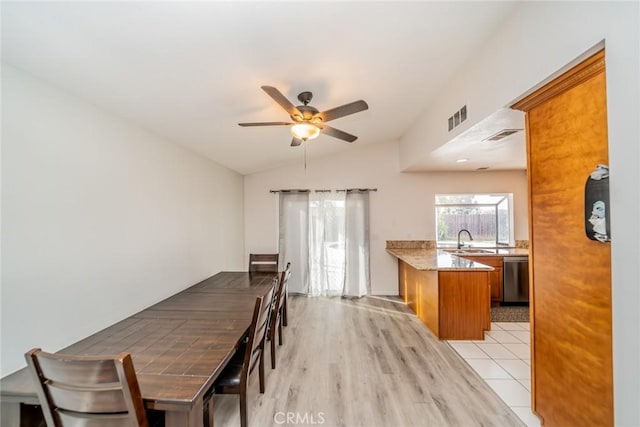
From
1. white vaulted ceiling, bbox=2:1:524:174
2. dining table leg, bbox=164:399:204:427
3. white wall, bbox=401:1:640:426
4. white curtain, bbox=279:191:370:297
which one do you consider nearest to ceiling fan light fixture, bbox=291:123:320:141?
white vaulted ceiling, bbox=2:1:524:174

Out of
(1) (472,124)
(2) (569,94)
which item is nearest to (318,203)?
(1) (472,124)

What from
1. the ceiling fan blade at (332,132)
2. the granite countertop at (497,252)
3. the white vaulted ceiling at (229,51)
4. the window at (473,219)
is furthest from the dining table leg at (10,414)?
the window at (473,219)

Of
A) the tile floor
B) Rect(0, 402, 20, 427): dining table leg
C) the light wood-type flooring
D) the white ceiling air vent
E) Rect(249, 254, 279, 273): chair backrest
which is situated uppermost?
the white ceiling air vent

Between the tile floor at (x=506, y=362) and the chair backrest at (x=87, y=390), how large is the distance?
8.17ft

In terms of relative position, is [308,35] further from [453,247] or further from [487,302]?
[453,247]

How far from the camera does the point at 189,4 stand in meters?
1.22

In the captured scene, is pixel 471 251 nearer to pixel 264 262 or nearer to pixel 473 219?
pixel 473 219

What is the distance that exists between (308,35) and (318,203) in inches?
133

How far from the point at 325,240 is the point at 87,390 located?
12.9 feet

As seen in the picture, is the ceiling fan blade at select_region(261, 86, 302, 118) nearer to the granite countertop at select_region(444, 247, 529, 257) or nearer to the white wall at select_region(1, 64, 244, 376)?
the white wall at select_region(1, 64, 244, 376)

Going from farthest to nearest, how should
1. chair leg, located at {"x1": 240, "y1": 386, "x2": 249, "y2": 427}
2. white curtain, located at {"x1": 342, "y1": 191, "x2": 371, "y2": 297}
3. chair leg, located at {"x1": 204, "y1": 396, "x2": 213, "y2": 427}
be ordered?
white curtain, located at {"x1": 342, "y1": 191, "x2": 371, "y2": 297} → chair leg, located at {"x1": 240, "y1": 386, "x2": 249, "y2": 427} → chair leg, located at {"x1": 204, "y1": 396, "x2": 213, "y2": 427}

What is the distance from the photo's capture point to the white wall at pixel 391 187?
4.72m

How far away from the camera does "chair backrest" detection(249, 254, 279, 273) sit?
3.65m

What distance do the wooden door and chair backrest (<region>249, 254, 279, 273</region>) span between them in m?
2.87
